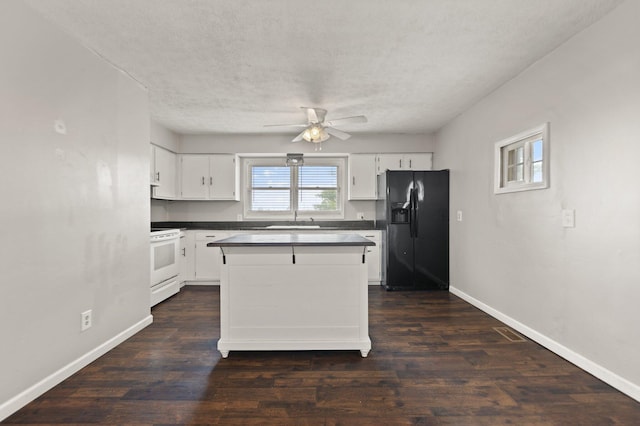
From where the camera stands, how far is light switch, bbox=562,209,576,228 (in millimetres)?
2396

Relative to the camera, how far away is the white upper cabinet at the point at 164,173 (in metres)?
4.57

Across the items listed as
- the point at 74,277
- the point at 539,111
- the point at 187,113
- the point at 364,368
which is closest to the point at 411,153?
the point at 539,111

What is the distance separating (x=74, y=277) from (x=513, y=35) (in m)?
3.61

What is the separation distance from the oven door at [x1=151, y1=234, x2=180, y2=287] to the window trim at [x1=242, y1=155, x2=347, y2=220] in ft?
4.86

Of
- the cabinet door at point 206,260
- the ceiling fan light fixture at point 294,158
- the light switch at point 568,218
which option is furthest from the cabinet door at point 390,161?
the light switch at point 568,218

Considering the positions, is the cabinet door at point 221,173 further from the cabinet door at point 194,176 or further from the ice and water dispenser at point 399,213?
the ice and water dispenser at point 399,213

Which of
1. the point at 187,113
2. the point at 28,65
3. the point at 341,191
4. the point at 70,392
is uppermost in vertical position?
the point at 187,113

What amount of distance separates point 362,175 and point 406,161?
76cm

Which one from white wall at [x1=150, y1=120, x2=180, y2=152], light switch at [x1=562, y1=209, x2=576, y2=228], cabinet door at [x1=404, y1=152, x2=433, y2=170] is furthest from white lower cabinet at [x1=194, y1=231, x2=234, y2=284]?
light switch at [x1=562, y1=209, x2=576, y2=228]

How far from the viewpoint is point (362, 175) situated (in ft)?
17.5

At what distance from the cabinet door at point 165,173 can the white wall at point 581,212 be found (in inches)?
172

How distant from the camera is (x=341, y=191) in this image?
18.6 ft

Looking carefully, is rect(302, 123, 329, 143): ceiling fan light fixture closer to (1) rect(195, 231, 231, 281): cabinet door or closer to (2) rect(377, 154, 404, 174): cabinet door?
(2) rect(377, 154, 404, 174): cabinet door

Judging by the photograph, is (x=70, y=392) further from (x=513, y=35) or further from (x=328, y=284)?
(x=513, y=35)
